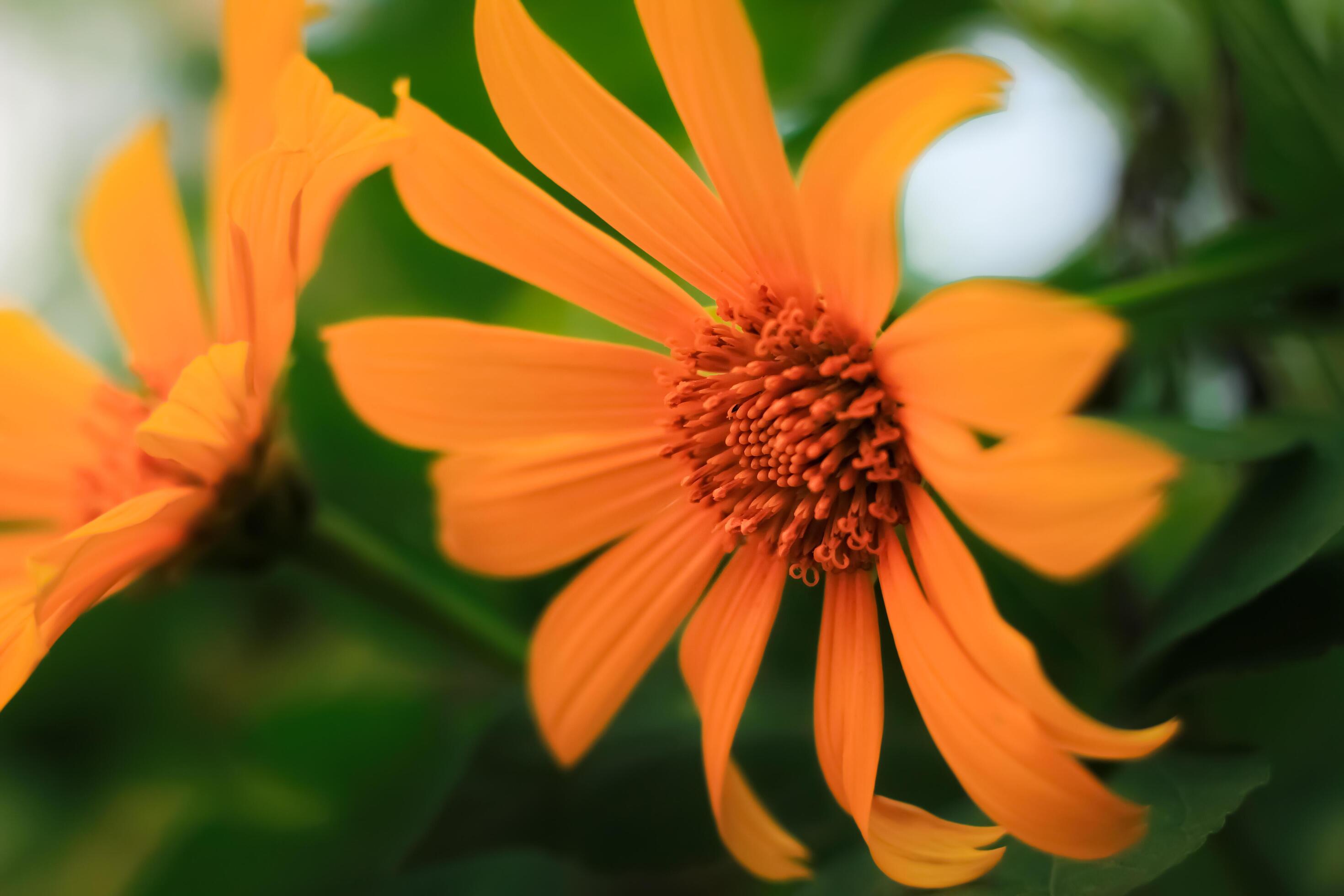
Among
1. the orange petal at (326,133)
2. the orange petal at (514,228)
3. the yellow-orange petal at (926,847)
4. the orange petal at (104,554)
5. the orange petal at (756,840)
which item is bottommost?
the orange petal at (756,840)

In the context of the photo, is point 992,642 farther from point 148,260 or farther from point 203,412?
point 148,260

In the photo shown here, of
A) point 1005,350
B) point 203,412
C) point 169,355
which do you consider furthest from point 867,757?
point 169,355

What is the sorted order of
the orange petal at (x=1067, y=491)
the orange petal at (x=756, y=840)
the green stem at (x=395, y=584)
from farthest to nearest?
the green stem at (x=395, y=584)
the orange petal at (x=756, y=840)
the orange petal at (x=1067, y=491)

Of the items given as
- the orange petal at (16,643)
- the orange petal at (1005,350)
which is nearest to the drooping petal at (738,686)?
the orange petal at (1005,350)

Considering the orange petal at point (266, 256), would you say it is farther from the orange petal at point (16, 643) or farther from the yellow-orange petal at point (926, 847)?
the yellow-orange petal at point (926, 847)

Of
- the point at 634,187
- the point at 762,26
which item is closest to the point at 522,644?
the point at 634,187

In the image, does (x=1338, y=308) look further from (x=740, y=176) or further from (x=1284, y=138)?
(x=740, y=176)
